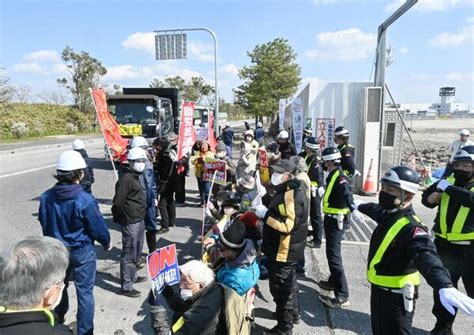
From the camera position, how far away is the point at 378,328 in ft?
9.07

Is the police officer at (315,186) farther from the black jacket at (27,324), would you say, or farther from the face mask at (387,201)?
the black jacket at (27,324)

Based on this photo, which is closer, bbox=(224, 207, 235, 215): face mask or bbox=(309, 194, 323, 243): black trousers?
bbox=(224, 207, 235, 215): face mask

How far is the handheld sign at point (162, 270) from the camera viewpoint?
109 inches

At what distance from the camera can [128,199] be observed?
14.6 feet

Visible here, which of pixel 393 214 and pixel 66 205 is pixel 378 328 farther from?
pixel 66 205

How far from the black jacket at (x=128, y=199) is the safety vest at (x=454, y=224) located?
140 inches

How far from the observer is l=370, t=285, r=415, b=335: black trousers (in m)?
2.61

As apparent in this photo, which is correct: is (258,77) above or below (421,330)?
above

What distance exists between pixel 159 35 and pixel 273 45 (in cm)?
1433

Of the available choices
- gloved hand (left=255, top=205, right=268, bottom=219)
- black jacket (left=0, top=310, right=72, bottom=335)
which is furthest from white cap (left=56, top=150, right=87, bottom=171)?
black jacket (left=0, top=310, right=72, bottom=335)

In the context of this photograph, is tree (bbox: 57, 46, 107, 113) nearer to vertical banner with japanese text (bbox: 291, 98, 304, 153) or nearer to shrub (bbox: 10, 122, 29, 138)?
shrub (bbox: 10, 122, 29, 138)

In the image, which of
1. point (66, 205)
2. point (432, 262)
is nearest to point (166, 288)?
point (66, 205)

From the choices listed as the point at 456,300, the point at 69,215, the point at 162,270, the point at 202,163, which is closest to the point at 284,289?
the point at 162,270

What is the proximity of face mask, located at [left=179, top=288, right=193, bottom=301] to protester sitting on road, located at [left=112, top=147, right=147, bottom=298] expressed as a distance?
203 centimetres
